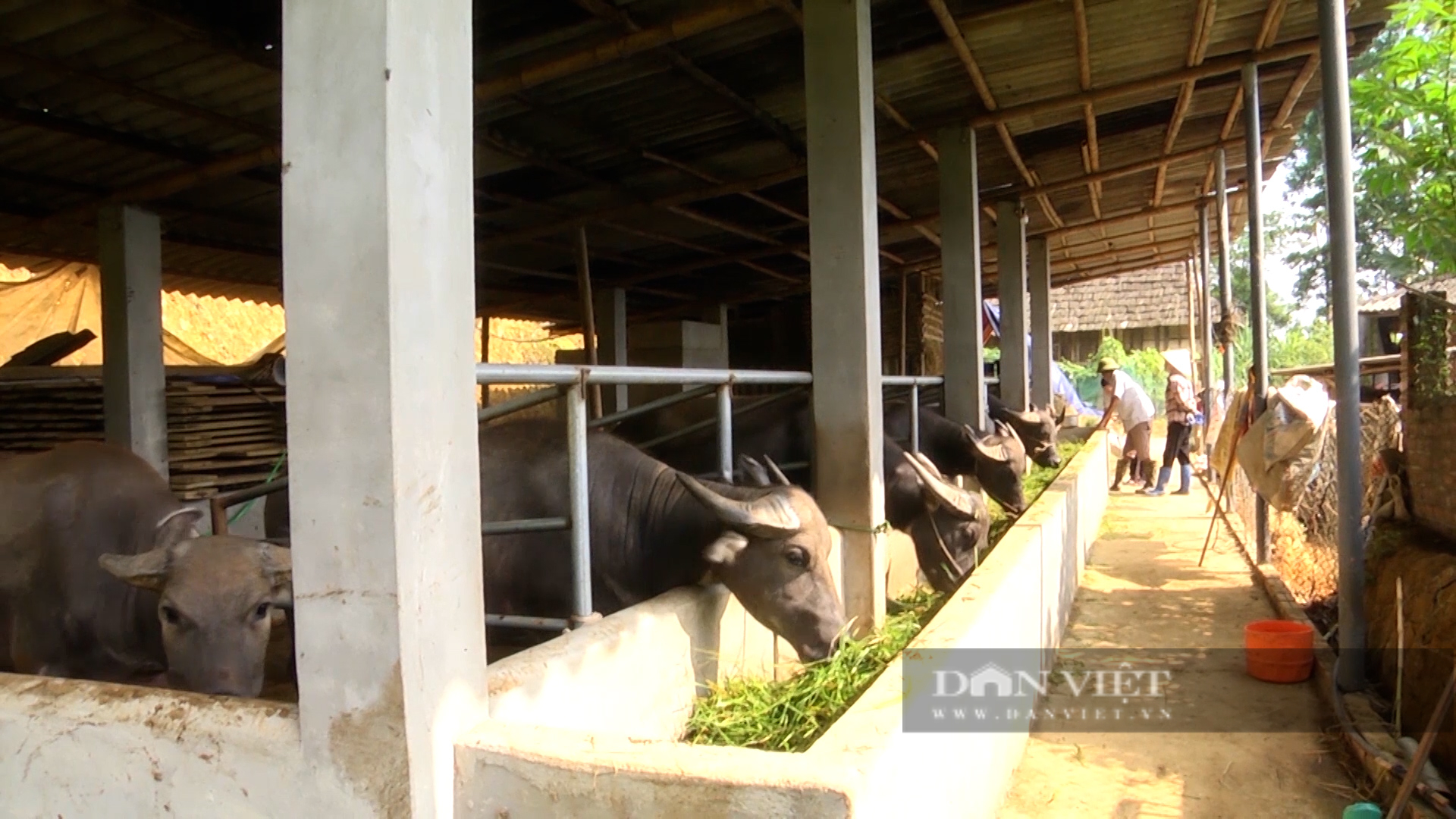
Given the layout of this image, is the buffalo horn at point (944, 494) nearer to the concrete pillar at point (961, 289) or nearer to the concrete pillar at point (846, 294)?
the concrete pillar at point (846, 294)

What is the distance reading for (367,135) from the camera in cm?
169

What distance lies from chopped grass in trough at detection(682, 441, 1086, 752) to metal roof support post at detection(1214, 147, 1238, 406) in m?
7.97

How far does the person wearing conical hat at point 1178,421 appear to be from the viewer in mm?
11930

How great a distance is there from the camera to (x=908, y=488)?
20.0ft

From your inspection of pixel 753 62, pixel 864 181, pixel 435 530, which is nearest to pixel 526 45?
pixel 753 62

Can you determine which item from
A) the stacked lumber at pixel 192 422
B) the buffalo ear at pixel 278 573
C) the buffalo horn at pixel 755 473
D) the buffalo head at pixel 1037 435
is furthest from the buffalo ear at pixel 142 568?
the buffalo head at pixel 1037 435

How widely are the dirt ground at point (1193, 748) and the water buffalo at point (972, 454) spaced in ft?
3.32

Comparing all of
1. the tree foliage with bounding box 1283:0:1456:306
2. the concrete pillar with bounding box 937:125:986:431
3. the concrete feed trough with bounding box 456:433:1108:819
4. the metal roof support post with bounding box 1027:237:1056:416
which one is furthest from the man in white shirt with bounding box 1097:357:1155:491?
the concrete feed trough with bounding box 456:433:1108:819

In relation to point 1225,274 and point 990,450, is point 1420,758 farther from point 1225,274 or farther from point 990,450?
point 1225,274

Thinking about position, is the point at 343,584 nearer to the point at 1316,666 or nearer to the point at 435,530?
the point at 435,530

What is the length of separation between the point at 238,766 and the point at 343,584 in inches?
19.6

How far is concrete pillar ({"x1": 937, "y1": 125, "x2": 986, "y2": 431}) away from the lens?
782 cm

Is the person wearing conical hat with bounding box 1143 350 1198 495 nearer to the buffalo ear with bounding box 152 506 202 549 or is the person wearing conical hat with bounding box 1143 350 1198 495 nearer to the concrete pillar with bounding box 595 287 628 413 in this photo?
the concrete pillar with bounding box 595 287 628 413

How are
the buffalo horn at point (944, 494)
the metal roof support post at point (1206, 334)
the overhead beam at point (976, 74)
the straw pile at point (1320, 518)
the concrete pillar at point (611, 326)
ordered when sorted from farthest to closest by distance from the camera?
the metal roof support post at point (1206, 334) → the concrete pillar at point (611, 326) → the straw pile at point (1320, 518) → the buffalo horn at point (944, 494) → the overhead beam at point (976, 74)
